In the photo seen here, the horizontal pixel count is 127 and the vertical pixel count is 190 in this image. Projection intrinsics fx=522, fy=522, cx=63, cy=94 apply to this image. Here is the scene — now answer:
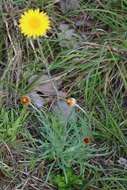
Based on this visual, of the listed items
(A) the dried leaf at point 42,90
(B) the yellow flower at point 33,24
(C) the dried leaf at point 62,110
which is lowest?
(C) the dried leaf at point 62,110

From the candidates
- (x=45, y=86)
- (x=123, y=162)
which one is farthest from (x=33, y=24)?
(x=123, y=162)

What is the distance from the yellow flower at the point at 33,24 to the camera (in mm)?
2127

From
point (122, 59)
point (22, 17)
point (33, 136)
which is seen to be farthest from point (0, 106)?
point (122, 59)

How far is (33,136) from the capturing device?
219 centimetres

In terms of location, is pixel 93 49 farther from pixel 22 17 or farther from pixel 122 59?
pixel 22 17

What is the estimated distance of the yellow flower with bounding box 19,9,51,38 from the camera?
2127mm

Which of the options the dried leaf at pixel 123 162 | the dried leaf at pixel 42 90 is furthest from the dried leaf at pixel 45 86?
the dried leaf at pixel 123 162

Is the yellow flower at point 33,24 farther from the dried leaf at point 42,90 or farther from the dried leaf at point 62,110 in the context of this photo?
the dried leaf at point 62,110

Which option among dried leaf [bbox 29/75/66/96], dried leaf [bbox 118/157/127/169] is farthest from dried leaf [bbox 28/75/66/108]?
dried leaf [bbox 118/157/127/169]

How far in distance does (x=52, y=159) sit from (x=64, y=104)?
26 cm

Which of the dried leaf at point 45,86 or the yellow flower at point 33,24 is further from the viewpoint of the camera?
→ the dried leaf at point 45,86

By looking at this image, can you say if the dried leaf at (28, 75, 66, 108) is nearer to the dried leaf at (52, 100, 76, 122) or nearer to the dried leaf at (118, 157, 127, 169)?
the dried leaf at (52, 100, 76, 122)

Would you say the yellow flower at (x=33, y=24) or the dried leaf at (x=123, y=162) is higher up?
the yellow flower at (x=33, y=24)

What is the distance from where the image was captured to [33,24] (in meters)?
2.15
